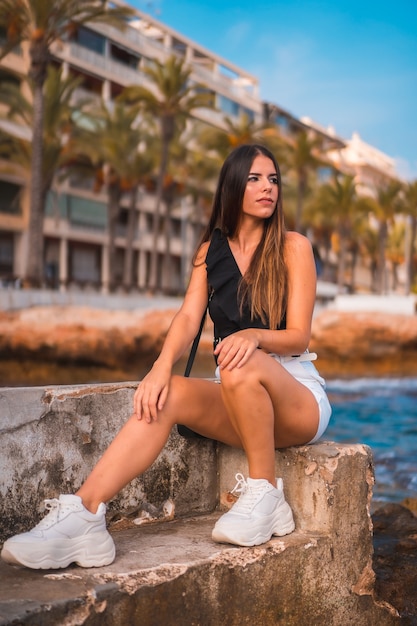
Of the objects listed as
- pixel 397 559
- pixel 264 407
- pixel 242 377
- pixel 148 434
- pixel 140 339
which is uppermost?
pixel 242 377

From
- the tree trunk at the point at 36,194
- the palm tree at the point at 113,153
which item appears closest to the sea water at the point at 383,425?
the tree trunk at the point at 36,194

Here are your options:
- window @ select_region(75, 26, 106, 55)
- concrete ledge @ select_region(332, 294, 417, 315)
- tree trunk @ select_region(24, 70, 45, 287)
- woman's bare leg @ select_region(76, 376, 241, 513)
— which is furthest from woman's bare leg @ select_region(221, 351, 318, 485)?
window @ select_region(75, 26, 106, 55)

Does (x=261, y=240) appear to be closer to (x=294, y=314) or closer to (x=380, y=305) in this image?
(x=294, y=314)

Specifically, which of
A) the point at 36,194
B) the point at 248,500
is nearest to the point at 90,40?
the point at 36,194

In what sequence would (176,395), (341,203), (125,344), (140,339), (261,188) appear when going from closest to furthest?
(176,395), (261,188), (125,344), (140,339), (341,203)

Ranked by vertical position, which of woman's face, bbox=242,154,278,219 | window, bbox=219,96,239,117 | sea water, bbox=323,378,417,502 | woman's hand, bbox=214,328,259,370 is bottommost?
sea water, bbox=323,378,417,502

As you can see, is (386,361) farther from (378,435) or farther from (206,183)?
(206,183)

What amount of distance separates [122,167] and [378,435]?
28.4 meters

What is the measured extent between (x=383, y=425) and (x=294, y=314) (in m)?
10.3

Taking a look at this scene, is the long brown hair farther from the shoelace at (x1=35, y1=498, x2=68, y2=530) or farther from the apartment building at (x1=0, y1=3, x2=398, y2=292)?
the apartment building at (x1=0, y1=3, x2=398, y2=292)

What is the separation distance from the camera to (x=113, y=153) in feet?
120

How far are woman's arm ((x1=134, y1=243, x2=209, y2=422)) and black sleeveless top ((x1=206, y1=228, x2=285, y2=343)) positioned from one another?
0.05 meters

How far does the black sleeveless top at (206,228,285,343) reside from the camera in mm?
3039

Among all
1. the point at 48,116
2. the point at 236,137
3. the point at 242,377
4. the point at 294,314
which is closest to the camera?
the point at 242,377
